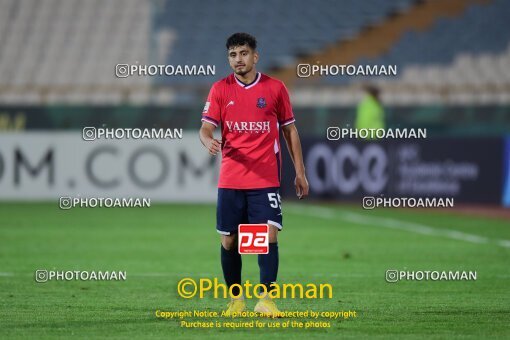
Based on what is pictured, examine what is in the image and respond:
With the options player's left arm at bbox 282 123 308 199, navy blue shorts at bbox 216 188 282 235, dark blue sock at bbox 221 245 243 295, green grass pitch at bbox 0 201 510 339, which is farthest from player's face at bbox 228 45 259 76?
green grass pitch at bbox 0 201 510 339

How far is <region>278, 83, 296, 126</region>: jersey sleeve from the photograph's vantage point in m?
8.34

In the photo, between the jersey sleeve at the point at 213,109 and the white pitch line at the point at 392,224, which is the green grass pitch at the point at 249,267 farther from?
the jersey sleeve at the point at 213,109

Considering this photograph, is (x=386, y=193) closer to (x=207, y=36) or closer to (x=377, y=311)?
(x=207, y=36)

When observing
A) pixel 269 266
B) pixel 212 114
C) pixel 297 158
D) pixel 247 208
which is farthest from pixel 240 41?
pixel 269 266

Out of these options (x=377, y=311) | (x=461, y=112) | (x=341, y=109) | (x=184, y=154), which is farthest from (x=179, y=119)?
(x=377, y=311)

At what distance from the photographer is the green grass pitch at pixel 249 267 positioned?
25.9 ft

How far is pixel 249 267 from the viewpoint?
1248 cm

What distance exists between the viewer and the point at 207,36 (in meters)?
28.1

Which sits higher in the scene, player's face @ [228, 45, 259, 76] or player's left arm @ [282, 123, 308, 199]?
player's face @ [228, 45, 259, 76]

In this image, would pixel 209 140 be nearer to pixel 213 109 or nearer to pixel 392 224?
pixel 213 109

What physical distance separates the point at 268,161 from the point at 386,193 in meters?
14.0

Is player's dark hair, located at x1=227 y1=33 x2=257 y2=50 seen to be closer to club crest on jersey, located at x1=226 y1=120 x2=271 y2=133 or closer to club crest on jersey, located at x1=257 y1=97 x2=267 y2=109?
club crest on jersey, located at x1=257 y1=97 x2=267 y2=109

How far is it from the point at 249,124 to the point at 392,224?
431 inches

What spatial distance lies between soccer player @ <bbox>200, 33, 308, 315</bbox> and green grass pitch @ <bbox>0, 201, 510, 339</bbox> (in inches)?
28.6
